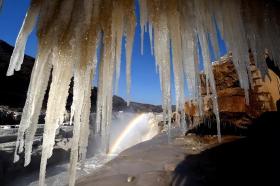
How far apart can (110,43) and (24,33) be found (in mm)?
641

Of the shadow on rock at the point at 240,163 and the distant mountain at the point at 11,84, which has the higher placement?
the distant mountain at the point at 11,84

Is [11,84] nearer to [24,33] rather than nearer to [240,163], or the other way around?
[240,163]

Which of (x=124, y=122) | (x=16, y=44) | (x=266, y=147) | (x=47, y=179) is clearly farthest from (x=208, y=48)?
(x=124, y=122)

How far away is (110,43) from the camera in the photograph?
74.7 inches

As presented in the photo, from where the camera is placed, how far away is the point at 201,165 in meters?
7.21

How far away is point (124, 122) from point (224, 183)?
27857mm

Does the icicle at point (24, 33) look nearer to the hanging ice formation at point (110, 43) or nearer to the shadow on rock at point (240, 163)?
the hanging ice formation at point (110, 43)

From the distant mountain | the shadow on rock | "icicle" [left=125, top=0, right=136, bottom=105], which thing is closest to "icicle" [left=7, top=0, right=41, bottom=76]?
"icicle" [left=125, top=0, right=136, bottom=105]

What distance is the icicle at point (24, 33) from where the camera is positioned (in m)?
1.71

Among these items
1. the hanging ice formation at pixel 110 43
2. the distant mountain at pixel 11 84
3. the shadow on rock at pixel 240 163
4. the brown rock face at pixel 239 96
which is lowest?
the shadow on rock at pixel 240 163

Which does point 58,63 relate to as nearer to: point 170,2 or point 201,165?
→ point 170,2

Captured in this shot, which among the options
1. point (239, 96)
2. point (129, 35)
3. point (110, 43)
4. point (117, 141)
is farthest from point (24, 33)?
point (117, 141)

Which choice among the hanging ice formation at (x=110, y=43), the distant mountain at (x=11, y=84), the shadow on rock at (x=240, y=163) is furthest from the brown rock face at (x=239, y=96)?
the distant mountain at (x=11, y=84)

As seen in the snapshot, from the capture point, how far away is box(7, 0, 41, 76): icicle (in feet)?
5.62
